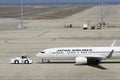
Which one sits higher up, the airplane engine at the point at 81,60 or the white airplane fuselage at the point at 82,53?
the white airplane fuselage at the point at 82,53

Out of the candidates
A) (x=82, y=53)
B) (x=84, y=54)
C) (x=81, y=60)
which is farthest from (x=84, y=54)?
(x=81, y=60)

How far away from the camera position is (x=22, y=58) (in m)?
60.5

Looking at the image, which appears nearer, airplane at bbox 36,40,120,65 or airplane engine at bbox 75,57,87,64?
airplane engine at bbox 75,57,87,64

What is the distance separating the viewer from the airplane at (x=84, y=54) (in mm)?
56688

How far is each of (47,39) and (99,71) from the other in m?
45.5

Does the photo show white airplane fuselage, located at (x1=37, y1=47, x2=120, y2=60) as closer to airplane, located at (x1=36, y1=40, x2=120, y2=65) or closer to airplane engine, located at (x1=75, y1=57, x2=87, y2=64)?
airplane, located at (x1=36, y1=40, x2=120, y2=65)

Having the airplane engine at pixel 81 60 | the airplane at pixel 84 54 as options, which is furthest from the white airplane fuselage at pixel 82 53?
the airplane engine at pixel 81 60

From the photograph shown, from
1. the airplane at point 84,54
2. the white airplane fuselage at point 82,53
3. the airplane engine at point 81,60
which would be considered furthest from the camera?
the white airplane fuselage at point 82,53

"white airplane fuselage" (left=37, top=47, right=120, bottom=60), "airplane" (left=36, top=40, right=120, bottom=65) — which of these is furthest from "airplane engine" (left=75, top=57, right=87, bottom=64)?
"white airplane fuselage" (left=37, top=47, right=120, bottom=60)

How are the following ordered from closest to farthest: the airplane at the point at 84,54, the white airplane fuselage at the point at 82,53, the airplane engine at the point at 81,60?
the airplane engine at the point at 81,60 < the airplane at the point at 84,54 < the white airplane fuselage at the point at 82,53

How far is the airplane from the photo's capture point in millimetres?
56688

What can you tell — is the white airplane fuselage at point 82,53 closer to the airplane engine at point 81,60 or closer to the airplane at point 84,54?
the airplane at point 84,54

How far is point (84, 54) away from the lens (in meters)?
57.5

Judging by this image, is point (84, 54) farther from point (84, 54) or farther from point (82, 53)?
point (82, 53)
